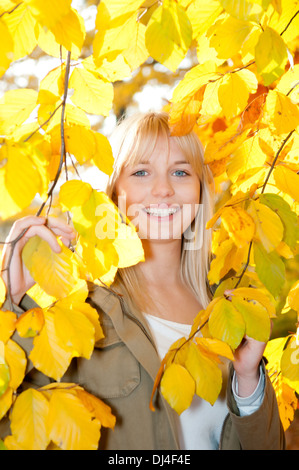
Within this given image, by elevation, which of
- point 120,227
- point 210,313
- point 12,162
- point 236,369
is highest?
point 12,162

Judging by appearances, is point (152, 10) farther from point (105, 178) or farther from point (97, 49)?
point (105, 178)

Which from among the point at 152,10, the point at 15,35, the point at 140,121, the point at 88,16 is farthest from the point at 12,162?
the point at 88,16

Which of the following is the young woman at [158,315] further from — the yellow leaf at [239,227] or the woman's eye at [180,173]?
the yellow leaf at [239,227]

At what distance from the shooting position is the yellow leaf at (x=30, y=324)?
676 millimetres

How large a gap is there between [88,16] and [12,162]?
10.4 feet

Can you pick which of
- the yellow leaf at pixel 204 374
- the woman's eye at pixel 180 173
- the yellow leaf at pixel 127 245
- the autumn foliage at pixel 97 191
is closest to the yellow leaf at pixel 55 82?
the autumn foliage at pixel 97 191

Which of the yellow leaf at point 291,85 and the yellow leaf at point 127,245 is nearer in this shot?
the yellow leaf at point 127,245

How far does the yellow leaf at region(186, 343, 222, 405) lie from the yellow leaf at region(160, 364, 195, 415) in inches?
0.5

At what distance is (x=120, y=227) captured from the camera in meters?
0.71

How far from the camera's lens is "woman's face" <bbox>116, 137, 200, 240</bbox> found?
130cm

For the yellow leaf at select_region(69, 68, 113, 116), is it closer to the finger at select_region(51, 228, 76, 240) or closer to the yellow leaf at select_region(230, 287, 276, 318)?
the finger at select_region(51, 228, 76, 240)

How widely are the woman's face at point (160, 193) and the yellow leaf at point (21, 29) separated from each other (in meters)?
0.71

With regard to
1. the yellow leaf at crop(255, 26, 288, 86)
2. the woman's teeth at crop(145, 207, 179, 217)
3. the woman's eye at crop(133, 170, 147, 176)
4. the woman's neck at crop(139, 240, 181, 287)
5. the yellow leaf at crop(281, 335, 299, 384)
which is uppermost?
the yellow leaf at crop(255, 26, 288, 86)

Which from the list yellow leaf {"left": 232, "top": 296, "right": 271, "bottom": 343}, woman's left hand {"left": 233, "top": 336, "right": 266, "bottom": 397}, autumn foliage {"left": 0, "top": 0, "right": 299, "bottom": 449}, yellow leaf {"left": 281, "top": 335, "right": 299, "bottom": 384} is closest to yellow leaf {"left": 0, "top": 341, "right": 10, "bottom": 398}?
autumn foliage {"left": 0, "top": 0, "right": 299, "bottom": 449}
